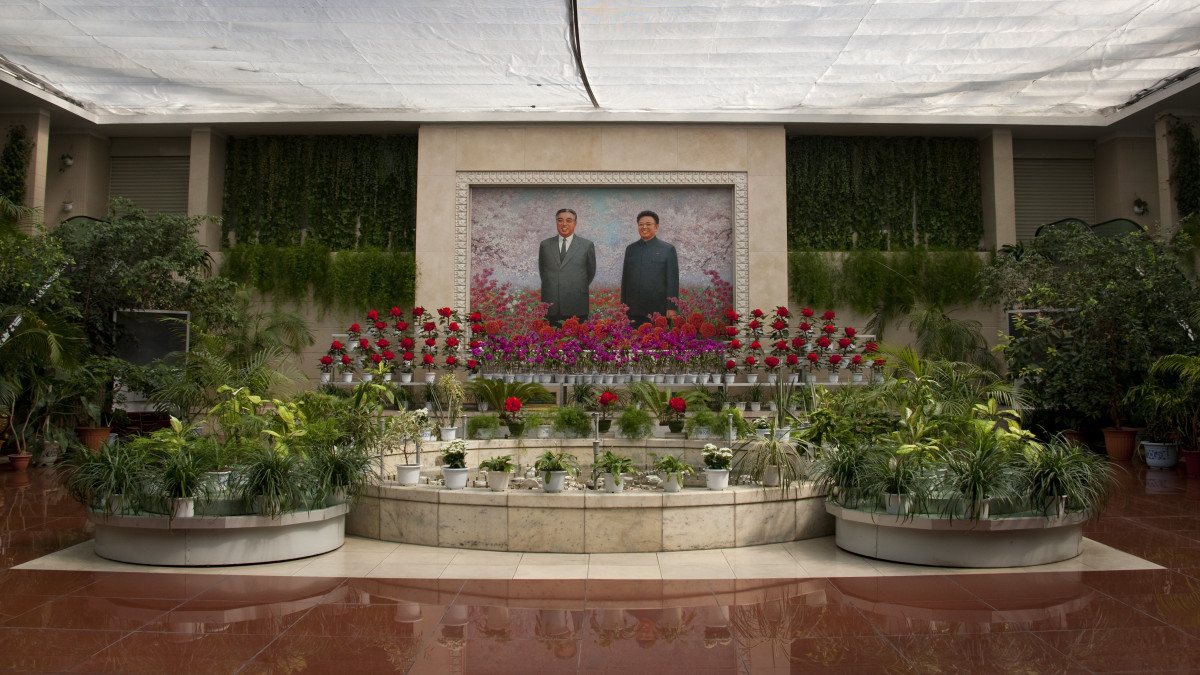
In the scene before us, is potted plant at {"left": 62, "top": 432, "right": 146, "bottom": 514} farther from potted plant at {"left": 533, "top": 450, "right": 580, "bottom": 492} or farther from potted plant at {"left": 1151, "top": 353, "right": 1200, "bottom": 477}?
potted plant at {"left": 1151, "top": 353, "right": 1200, "bottom": 477}

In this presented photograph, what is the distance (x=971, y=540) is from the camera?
18.5 ft

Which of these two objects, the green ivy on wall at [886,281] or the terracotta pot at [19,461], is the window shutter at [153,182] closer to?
the terracotta pot at [19,461]

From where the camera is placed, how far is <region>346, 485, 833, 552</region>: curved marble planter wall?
616 cm

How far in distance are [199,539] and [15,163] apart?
11.4 metres

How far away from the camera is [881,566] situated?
570 centimetres

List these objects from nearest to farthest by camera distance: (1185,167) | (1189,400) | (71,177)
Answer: (1189,400) → (1185,167) → (71,177)

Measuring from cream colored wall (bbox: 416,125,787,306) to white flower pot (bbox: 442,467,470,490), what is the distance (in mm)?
7804

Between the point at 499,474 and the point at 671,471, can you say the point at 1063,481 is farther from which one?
the point at 499,474

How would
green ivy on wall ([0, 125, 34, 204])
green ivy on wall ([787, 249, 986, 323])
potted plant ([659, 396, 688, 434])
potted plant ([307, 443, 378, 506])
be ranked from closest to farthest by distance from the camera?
potted plant ([307, 443, 378, 506])
potted plant ([659, 396, 688, 434])
green ivy on wall ([0, 125, 34, 204])
green ivy on wall ([787, 249, 986, 323])

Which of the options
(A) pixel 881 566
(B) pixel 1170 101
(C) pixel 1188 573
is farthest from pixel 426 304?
(B) pixel 1170 101

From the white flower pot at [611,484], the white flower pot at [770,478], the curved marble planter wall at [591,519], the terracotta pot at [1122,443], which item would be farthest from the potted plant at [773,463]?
the terracotta pot at [1122,443]

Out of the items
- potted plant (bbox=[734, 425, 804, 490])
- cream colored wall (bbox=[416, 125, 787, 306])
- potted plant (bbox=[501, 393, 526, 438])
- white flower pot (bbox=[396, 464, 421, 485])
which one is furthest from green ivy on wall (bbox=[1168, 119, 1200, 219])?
white flower pot (bbox=[396, 464, 421, 485])

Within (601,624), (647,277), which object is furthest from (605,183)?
(601,624)

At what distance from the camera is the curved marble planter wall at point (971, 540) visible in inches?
220
